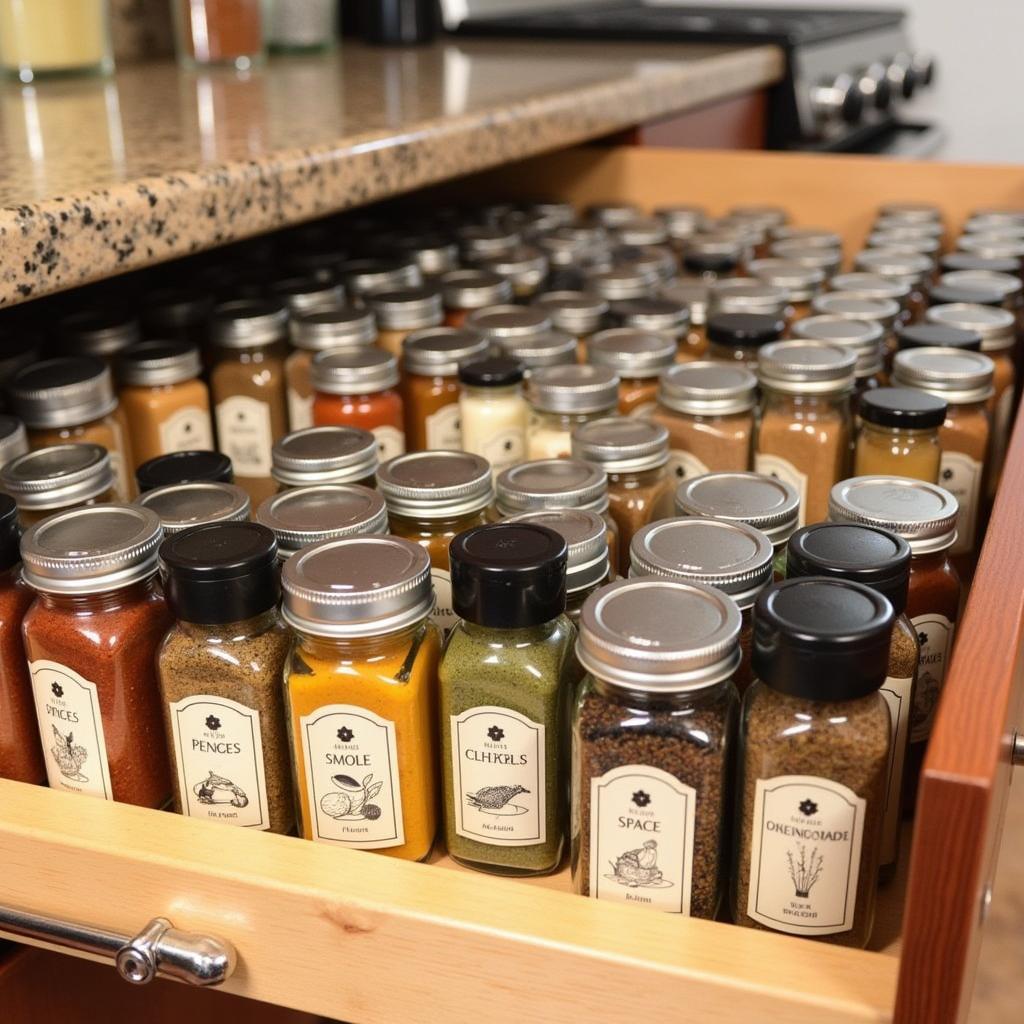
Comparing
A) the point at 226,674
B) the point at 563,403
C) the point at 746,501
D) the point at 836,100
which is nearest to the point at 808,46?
the point at 836,100

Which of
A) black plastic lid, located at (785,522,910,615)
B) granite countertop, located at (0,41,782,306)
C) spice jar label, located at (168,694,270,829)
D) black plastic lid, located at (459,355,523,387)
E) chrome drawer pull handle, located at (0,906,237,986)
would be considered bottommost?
chrome drawer pull handle, located at (0,906,237,986)

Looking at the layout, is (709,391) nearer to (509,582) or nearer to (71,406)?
(509,582)

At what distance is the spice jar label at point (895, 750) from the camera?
58 cm

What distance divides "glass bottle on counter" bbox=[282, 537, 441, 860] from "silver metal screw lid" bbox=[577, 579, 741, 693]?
9 cm

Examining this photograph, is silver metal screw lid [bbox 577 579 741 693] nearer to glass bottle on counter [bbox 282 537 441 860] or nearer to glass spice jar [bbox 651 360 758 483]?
glass bottle on counter [bbox 282 537 441 860]

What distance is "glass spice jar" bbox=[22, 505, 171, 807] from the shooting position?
1.97 ft

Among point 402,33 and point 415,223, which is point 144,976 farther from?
point 402,33

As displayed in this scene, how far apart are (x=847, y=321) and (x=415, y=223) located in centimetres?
66

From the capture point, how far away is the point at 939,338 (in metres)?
0.94

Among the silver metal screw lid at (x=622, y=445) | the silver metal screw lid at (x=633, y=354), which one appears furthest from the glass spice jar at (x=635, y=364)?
the silver metal screw lid at (x=622, y=445)

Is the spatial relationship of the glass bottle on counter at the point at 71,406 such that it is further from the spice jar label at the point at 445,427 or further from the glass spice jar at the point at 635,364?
the glass spice jar at the point at 635,364

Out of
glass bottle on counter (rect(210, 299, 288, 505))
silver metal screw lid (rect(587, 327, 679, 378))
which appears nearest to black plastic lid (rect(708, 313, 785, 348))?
silver metal screw lid (rect(587, 327, 679, 378))

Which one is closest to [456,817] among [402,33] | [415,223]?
[415,223]

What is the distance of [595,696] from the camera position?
21.0 inches
